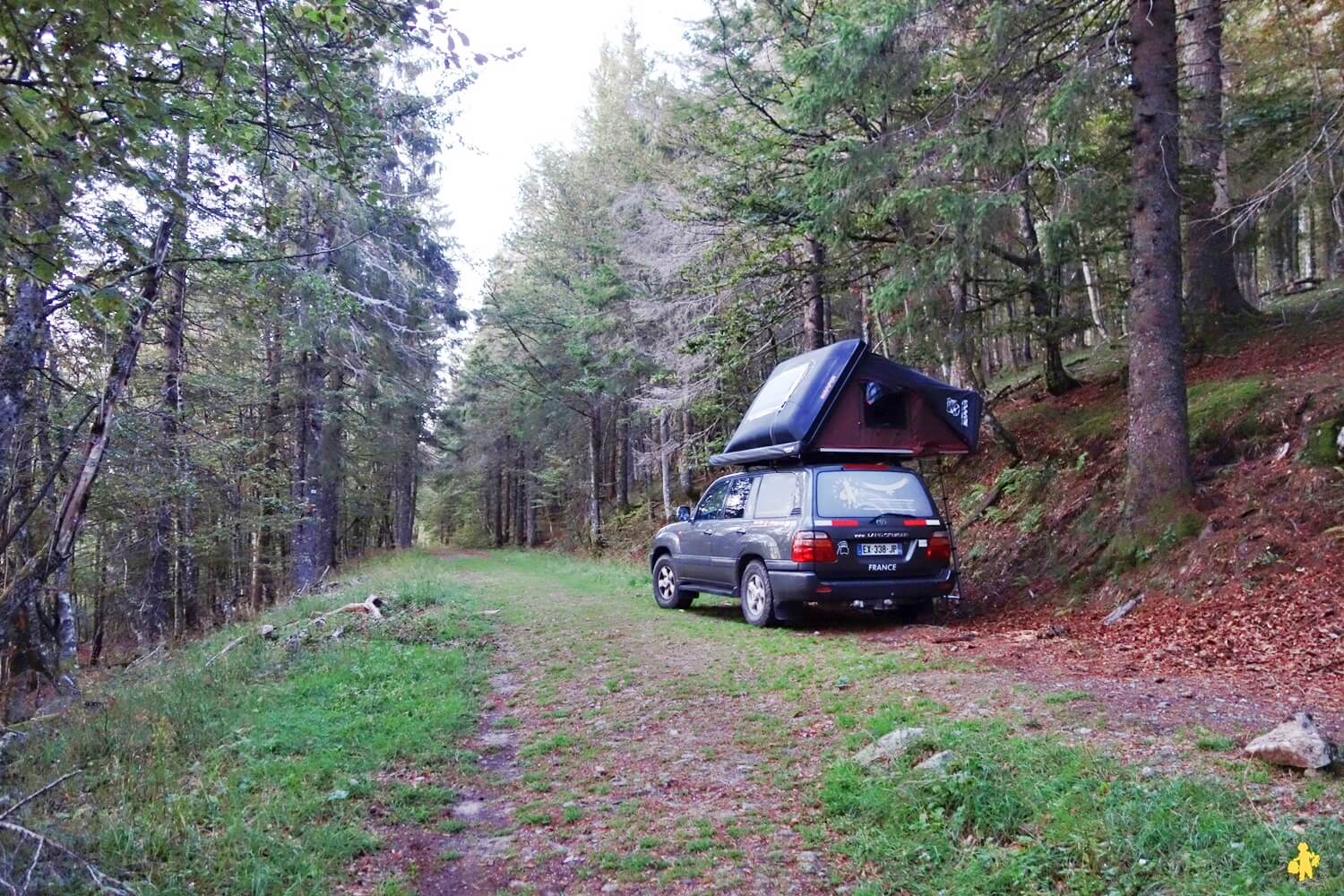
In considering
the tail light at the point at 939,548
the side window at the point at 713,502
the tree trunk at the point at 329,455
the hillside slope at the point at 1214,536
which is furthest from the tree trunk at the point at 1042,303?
the tree trunk at the point at 329,455

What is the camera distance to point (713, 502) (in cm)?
1109

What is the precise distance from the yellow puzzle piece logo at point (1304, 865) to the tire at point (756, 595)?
639 centimetres

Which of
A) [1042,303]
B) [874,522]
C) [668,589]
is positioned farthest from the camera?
[1042,303]

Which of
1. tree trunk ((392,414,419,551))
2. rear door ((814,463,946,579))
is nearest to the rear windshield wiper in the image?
rear door ((814,463,946,579))

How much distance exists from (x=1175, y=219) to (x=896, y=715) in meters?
6.65

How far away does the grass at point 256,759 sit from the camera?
347cm

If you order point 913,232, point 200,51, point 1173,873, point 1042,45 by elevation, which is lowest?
point 1173,873

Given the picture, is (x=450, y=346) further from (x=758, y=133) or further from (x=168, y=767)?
(x=168, y=767)

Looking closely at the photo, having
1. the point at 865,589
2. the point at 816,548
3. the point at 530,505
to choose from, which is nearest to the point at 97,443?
the point at 816,548

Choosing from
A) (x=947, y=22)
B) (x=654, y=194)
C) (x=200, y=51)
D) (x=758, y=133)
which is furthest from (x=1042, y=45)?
(x=654, y=194)

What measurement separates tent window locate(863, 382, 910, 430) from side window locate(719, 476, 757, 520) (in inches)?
67.0

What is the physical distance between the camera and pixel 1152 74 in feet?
28.1

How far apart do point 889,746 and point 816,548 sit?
4128mm

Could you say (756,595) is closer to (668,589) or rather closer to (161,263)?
(668,589)
